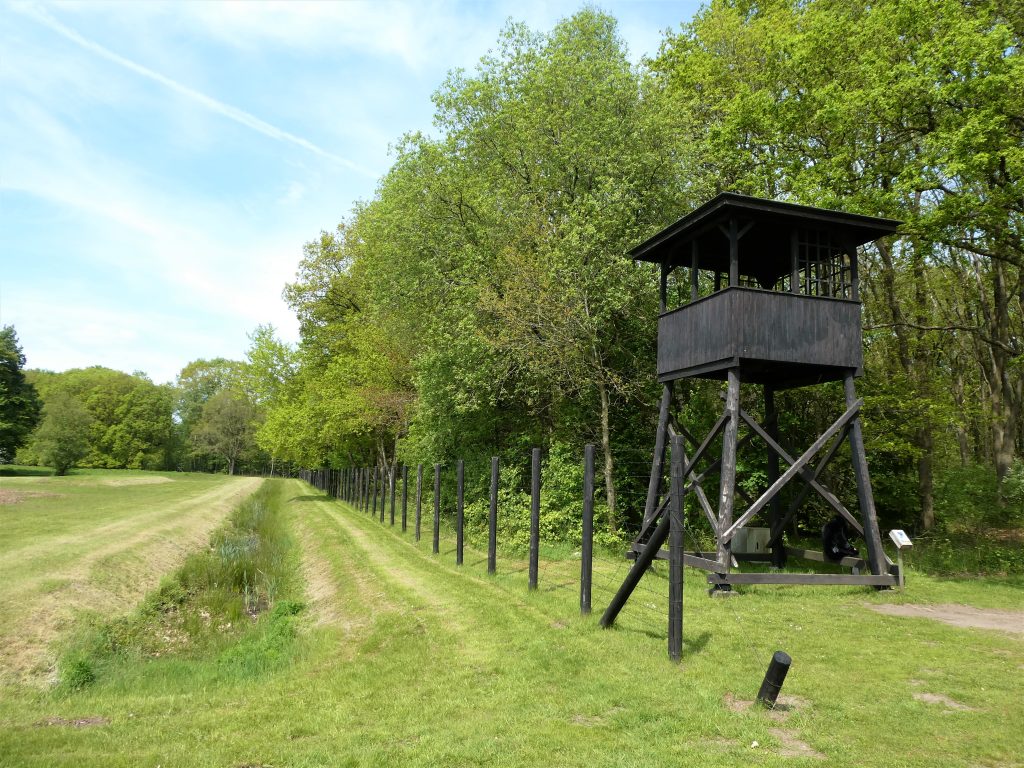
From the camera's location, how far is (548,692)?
723cm

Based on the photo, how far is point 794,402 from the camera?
22.4 metres

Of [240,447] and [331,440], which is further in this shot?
[240,447]

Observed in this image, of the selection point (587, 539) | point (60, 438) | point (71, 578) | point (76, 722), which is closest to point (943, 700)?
point (587, 539)

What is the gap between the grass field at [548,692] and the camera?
18.8 feet

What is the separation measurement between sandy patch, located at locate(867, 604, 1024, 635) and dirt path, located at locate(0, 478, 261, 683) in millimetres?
13496

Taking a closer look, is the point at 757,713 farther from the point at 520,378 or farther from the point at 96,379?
the point at 96,379

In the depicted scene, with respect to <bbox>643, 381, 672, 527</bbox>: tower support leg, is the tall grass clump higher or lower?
lower

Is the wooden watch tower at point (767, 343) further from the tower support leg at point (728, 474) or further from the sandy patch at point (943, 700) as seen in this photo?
the sandy patch at point (943, 700)

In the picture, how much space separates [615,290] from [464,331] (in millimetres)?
5276

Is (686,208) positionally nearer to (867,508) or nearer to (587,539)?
(867,508)

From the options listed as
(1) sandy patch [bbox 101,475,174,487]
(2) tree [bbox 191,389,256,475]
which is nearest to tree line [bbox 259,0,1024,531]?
(1) sandy patch [bbox 101,475,174,487]

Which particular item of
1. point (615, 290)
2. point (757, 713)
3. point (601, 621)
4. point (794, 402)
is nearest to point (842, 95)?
point (615, 290)

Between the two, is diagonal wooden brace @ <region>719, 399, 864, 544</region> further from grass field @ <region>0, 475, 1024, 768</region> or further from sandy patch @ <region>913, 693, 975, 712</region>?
sandy patch @ <region>913, 693, 975, 712</region>

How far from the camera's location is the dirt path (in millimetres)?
10016
